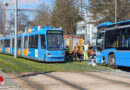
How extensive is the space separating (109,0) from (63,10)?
13.1 meters

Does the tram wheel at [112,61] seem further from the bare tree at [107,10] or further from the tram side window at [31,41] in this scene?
the bare tree at [107,10]

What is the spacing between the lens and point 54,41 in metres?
19.4

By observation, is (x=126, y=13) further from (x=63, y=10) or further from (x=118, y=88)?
(x=118, y=88)

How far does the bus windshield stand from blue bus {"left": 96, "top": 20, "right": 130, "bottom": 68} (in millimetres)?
3270

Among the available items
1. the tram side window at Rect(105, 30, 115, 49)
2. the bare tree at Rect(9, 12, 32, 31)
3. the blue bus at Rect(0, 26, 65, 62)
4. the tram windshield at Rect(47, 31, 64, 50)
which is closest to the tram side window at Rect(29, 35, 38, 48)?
the blue bus at Rect(0, 26, 65, 62)

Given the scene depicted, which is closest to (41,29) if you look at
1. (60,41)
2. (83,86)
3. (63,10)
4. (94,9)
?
(60,41)

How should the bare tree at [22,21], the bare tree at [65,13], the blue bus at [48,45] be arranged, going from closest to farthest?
the blue bus at [48,45], the bare tree at [65,13], the bare tree at [22,21]

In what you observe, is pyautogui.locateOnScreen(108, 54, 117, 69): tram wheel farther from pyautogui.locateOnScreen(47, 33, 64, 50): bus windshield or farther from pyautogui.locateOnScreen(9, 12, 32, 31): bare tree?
pyautogui.locateOnScreen(9, 12, 32, 31): bare tree

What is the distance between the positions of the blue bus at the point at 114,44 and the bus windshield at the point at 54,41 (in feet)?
10.7

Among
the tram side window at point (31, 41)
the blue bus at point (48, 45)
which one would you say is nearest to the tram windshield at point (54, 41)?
the blue bus at point (48, 45)

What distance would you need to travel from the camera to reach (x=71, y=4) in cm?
3962

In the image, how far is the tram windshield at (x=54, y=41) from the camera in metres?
19.3

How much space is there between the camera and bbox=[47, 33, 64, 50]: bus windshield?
758 inches

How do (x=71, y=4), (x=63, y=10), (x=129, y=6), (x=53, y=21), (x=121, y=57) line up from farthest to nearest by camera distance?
(x=53, y=21) → (x=63, y=10) → (x=71, y=4) → (x=129, y=6) → (x=121, y=57)
